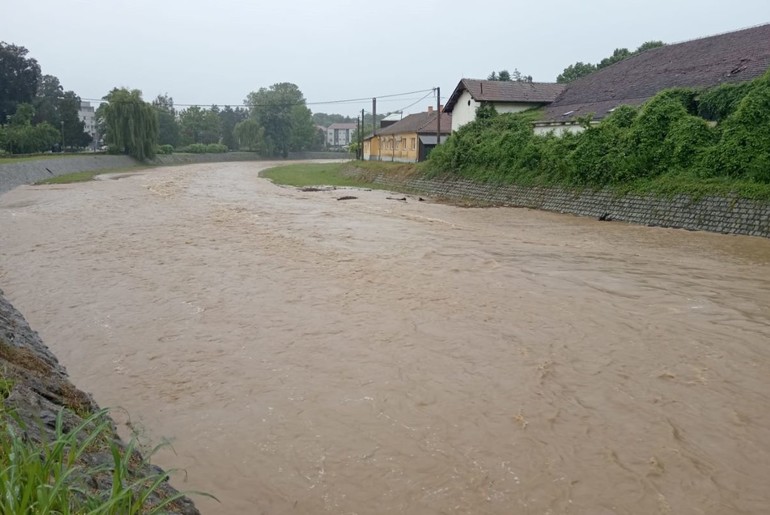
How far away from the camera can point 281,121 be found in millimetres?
77250

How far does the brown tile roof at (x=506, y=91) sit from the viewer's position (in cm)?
3469

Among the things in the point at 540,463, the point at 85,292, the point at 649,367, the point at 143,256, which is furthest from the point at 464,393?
the point at 143,256

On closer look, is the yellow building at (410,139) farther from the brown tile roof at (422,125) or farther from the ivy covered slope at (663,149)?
the ivy covered slope at (663,149)

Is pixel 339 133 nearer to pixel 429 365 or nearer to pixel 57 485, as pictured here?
pixel 429 365

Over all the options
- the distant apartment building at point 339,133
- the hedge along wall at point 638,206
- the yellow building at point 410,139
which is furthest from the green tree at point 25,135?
the distant apartment building at point 339,133

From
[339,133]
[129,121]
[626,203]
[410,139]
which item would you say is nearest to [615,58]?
[410,139]

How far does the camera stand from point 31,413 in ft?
12.8

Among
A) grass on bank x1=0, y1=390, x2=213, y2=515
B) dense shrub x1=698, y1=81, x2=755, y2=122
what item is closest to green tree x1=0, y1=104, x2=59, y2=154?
dense shrub x1=698, y1=81, x2=755, y2=122

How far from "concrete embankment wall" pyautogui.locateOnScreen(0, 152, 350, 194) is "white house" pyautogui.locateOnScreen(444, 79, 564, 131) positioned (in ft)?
83.7

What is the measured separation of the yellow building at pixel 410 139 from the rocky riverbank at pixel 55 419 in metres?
38.3

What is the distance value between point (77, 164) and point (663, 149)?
1607 inches

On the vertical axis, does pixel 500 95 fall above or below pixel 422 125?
above

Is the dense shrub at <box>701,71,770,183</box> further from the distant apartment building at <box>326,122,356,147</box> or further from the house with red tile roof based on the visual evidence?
the distant apartment building at <box>326,122,356,147</box>

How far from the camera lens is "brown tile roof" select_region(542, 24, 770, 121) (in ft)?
74.9
